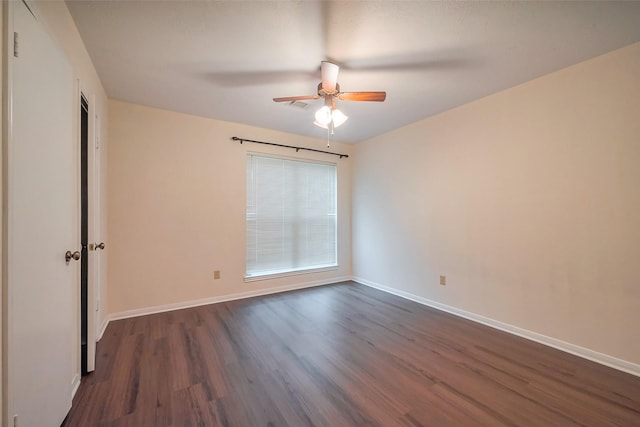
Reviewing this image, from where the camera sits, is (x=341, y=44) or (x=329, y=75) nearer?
(x=341, y=44)

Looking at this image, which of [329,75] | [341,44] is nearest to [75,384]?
[329,75]

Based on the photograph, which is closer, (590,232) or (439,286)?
(590,232)

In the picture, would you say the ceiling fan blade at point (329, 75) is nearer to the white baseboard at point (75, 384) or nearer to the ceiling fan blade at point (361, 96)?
the ceiling fan blade at point (361, 96)

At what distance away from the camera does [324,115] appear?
2176 mm

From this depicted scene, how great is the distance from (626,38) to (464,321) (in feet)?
8.87

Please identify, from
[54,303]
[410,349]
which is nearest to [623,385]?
[410,349]

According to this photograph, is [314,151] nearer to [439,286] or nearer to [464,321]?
[439,286]

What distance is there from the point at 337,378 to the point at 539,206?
234 centimetres

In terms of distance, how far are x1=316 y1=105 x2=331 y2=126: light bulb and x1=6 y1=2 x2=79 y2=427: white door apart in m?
1.61

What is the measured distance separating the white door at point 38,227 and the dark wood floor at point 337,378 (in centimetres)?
45

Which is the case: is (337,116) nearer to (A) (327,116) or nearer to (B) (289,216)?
(A) (327,116)

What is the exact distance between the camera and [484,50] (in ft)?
6.48

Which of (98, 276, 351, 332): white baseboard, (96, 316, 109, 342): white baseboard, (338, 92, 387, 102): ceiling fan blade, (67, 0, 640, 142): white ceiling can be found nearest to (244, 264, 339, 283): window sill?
(98, 276, 351, 332): white baseboard

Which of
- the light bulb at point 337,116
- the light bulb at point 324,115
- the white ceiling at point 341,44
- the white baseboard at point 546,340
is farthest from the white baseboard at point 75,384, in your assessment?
the white baseboard at point 546,340
